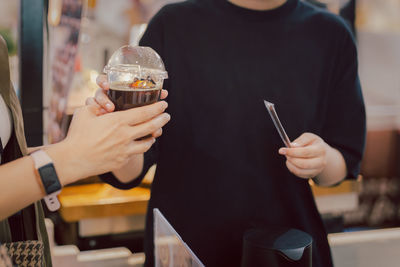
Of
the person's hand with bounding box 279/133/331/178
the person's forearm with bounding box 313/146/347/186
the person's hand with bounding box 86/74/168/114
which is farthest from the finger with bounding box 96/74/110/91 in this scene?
the person's forearm with bounding box 313/146/347/186

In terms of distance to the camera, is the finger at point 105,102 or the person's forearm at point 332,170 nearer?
the finger at point 105,102

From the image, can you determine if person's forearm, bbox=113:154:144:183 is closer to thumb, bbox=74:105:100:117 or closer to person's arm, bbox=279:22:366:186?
thumb, bbox=74:105:100:117

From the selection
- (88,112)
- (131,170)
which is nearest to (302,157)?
(131,170)

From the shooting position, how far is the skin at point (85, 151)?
79 centimetres

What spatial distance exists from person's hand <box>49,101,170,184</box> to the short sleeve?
72 centimetres

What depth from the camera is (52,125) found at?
1921mm

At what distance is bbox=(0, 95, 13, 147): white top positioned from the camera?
900 millimetres

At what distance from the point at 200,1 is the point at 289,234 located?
731 millimetres

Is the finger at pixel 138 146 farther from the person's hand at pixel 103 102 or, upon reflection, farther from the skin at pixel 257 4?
the skin at pixel 257 4

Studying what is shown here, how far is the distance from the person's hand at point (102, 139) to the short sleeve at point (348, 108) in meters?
0.72

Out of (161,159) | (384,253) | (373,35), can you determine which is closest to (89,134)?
(161,159)

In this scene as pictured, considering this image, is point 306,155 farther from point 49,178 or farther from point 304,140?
point 49,178

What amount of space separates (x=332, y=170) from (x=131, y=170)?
597 mm

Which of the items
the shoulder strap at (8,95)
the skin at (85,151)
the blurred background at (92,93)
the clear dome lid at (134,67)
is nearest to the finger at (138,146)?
the skin at (85,151)
